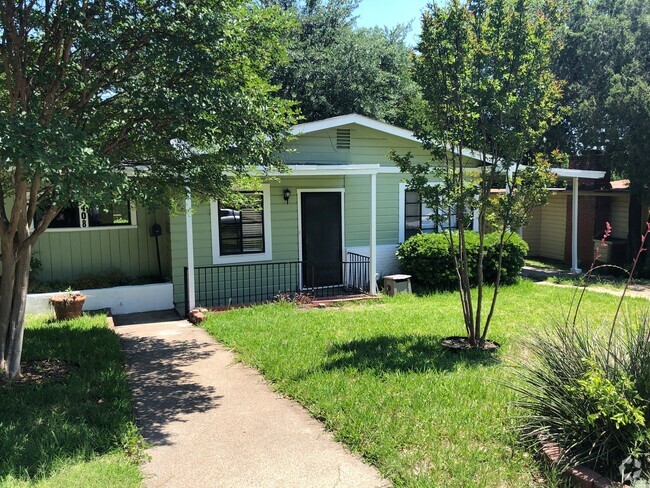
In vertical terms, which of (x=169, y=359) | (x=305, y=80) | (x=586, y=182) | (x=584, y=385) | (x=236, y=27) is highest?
(x=305, y=80)

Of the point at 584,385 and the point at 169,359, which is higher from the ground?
the point at 584,385

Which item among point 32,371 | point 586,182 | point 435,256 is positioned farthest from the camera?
point 586,182

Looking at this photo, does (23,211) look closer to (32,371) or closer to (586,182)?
(32,371)

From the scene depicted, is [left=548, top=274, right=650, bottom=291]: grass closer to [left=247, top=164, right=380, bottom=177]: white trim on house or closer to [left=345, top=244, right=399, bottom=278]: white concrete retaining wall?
[left=345, top=244, right=399, bottom=278]: white concrete retaining wall

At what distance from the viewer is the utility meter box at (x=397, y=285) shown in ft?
37.0

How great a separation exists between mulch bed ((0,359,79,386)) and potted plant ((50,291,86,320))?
267cm

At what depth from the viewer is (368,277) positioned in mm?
11711

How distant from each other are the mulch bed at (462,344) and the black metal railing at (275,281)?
162 inches

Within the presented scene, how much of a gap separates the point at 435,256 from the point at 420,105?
16.9 ft

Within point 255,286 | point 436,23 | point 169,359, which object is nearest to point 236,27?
point 436,23

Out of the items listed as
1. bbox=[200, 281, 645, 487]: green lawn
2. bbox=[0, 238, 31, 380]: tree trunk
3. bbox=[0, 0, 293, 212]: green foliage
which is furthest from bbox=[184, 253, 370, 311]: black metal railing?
bbox=[0, 0, 293, 212]: green foliage

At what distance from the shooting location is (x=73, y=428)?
14.4 feet

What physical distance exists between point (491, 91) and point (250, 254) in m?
6.37

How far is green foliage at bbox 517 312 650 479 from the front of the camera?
354 cm
